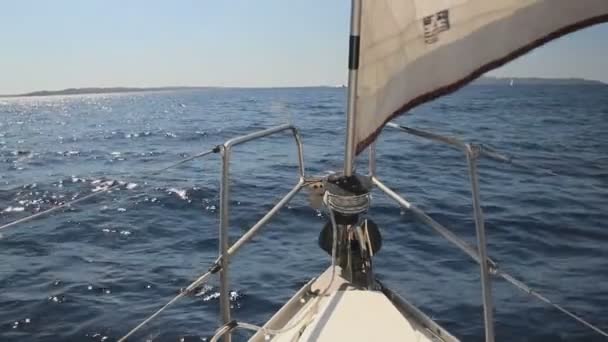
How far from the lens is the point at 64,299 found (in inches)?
237

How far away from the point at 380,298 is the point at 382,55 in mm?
1225

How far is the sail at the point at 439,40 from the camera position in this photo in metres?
1.65

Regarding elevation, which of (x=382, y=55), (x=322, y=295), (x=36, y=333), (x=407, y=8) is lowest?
(x=36, y=333)

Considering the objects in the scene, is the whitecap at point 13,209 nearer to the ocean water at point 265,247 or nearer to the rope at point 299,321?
the ocean water at point 265,247

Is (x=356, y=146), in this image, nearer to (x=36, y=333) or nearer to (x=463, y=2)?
(x=463, y=2)

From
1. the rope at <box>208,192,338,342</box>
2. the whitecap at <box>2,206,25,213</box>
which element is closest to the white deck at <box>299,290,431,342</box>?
the rope at <box>208,192,338,342</box>

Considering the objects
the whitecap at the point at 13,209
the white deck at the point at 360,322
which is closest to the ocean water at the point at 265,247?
the whitecap at the point at 13,209

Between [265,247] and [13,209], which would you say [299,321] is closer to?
[265,247]

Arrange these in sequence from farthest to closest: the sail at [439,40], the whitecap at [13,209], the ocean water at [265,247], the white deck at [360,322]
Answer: the whitecap at [13,209]
the ocean water at [265,247]
the white deck at [360,322]
the sail at [439,40]

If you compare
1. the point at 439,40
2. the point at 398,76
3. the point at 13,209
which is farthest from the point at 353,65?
the point at 13,209

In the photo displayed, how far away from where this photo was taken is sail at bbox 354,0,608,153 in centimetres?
165

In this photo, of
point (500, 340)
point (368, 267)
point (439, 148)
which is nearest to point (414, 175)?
point (439, 148)

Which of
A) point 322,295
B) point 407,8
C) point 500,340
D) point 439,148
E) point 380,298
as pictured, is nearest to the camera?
point 407,8

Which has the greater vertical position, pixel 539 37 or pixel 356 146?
pixel 539 37
